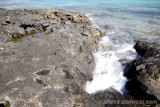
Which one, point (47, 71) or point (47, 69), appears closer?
point (47, 71)

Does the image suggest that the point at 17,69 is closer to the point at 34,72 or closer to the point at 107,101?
the point at 34,72

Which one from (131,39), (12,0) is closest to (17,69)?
(131,39)

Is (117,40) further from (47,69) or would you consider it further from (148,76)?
(47,69)

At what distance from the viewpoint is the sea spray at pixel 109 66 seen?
43.7 ft

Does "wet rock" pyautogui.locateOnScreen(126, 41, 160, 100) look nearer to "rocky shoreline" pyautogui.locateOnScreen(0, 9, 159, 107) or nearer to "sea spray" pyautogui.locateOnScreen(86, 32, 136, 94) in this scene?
"rocky shoreline" pyautogui.locateOnScreen(0, 9, 159, 107)

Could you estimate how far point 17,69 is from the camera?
10.5 m

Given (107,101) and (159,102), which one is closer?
(159,102)

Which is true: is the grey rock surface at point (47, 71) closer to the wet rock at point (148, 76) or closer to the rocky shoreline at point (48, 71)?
the rocky shoreline at point (48, 71)

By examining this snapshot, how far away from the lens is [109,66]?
15914mm

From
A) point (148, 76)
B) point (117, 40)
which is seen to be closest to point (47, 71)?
point (148, 76)

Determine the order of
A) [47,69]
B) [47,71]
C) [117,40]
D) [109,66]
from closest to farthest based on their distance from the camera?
1. [47,71]
2. [47,69]
3. [109,66]
4. [117,40]

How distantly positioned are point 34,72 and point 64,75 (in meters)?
1.44

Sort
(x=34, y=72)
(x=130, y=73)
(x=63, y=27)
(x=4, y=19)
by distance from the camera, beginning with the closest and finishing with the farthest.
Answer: (x=34, y=72), (x=130, y=73), (x=63, y=27), (x=4, y=19)

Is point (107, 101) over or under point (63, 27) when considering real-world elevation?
under
